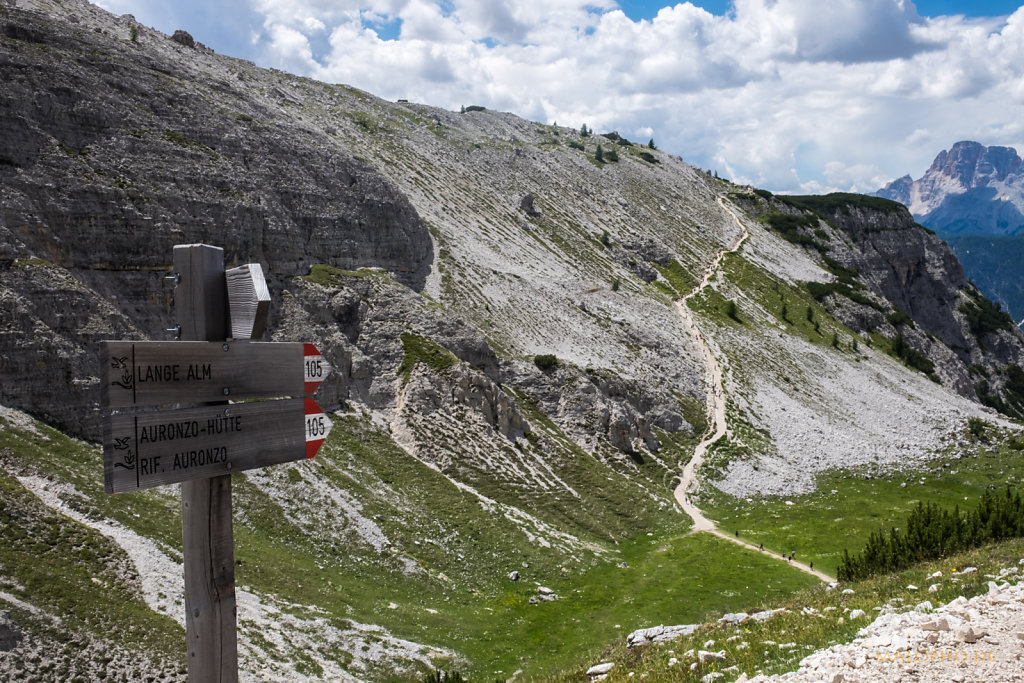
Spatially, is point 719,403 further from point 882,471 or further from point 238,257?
point 238,257

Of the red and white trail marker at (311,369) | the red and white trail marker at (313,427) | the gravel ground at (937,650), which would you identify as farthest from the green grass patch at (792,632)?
the red and white trail marker at (311,369)

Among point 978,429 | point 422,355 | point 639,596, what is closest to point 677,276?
point 978,429

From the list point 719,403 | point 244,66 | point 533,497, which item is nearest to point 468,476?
point 533,497

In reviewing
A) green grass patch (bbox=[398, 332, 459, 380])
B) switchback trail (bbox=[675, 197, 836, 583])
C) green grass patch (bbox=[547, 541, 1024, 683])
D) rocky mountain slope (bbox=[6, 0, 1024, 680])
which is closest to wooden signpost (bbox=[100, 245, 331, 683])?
green grass patch (bbox=[547, 541, 1024, 683])

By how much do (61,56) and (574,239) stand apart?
72.1m

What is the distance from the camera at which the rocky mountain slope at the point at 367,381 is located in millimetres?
27141

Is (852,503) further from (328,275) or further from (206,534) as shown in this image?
(206,534)

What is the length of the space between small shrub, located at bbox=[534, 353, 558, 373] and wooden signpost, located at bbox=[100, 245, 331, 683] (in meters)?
55.3

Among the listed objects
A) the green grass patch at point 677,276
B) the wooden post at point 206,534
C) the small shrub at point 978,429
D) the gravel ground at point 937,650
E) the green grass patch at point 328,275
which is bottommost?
the small shrub at point 978,429

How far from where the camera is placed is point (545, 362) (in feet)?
204

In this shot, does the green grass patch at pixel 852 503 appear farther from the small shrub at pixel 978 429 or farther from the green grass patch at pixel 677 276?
the green grass patch at pixel 677 276

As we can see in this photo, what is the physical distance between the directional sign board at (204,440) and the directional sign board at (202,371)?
162 mm

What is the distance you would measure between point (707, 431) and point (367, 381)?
36844 millimetres

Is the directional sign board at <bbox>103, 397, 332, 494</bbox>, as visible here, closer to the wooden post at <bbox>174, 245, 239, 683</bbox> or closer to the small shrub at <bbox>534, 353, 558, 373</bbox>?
the wooden post at <bbox>174, 245, 239, 683</bbox>
